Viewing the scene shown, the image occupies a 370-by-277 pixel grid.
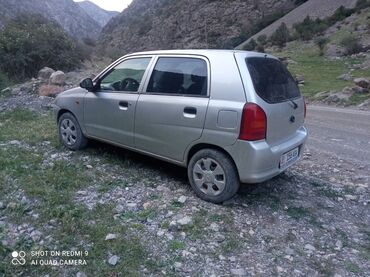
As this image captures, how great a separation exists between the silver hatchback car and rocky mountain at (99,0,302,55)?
4229cm

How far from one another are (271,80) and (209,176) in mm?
1304

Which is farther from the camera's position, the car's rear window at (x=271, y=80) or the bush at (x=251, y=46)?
the bush at (x=251, y=46)

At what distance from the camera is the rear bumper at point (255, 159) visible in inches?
152

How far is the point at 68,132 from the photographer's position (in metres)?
5.97

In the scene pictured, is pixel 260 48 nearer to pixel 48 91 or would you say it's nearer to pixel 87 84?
pixel 48 91

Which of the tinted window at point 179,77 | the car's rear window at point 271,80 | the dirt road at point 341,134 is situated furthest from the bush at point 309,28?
the tinted window at point 179,77

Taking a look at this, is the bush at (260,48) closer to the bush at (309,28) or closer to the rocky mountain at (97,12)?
the bush at (309,28)

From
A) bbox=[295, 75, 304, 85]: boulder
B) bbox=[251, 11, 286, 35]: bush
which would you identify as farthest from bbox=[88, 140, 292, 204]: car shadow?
bbox=[251, 11, 286, 35]: bush

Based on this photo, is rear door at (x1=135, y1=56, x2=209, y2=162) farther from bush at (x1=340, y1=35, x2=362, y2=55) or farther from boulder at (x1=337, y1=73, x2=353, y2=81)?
bush at (x1=340, y1=35, x2=362, y2=55)

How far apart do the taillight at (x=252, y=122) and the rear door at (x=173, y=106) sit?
0.49m

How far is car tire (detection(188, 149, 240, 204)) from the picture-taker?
13.3ft

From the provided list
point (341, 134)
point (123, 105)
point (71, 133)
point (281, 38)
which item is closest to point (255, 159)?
point (123, 105)

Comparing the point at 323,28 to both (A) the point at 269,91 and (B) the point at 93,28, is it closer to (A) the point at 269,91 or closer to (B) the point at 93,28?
(A) the point at 269,91

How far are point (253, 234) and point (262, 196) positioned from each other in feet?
3.03
